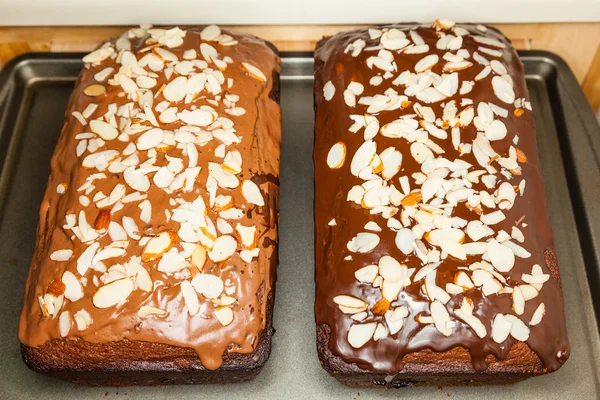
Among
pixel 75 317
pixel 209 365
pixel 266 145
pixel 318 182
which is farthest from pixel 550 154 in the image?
pixel 75 317

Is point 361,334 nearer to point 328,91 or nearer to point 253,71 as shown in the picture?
point 328,91

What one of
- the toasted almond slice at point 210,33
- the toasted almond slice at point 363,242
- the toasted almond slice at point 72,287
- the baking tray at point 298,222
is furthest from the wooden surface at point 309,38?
the toasted almond slice at point 72,287

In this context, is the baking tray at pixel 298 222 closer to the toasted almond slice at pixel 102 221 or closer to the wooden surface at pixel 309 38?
the wooden surface at pixel 309 38

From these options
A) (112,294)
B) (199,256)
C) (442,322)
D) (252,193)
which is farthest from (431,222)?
(112,294)

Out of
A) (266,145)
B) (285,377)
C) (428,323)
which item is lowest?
(285,377)

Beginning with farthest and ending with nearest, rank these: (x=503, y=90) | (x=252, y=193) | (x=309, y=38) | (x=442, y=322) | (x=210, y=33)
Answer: (x=309, y=38) < (x=210, y=33) < (x=503, y=90) < (x=252, y=193) < (x=442, y=322)

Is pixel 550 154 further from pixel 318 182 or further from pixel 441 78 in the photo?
pixel 318 182
